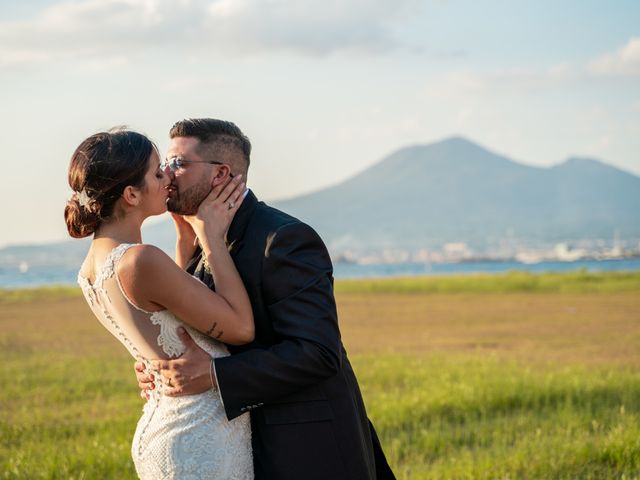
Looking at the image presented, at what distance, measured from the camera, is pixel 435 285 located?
52031 millimetres

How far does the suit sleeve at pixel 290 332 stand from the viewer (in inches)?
152

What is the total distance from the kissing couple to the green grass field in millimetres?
3657

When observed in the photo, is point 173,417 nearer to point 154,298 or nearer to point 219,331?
point 219,331

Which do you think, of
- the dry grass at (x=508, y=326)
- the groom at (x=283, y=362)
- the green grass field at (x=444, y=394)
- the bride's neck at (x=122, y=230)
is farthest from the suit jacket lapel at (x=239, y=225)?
the dry grass at (x=508, y=326)

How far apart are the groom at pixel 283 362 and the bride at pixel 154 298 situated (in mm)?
92

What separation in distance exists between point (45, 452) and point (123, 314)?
5371 millimetres

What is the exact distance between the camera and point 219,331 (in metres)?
3.84

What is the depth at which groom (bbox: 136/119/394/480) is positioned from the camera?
3.87m

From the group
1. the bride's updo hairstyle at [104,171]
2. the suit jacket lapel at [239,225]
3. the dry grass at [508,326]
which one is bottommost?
the dry grass at [508,326]

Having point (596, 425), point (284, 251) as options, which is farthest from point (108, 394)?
point (284, 251)

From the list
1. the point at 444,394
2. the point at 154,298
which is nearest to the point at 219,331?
the point at 154,298

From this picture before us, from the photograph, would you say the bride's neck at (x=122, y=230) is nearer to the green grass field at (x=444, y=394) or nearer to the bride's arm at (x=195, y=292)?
the bride's arm at (x=195, y=292)

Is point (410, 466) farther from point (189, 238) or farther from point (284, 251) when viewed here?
point (284, 251)

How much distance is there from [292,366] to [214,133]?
1.22m
